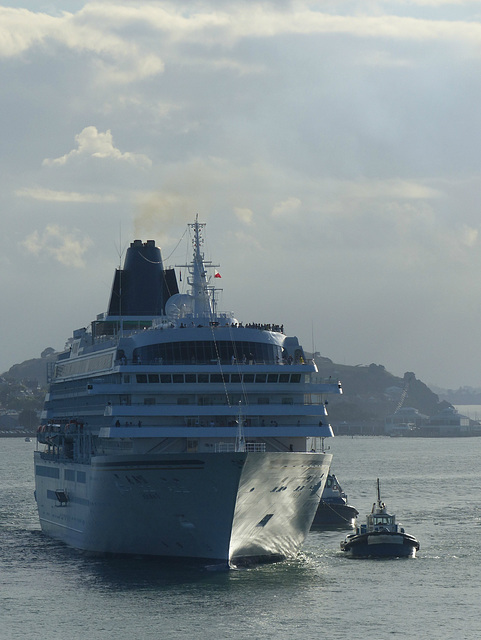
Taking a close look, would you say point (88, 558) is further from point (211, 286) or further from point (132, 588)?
point (211, 286)

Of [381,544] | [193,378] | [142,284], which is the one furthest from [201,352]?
[142,284]

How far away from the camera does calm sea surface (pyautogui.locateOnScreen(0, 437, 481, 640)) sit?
45125 mm

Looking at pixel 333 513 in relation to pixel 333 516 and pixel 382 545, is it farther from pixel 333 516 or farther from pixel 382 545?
pixel 382 545

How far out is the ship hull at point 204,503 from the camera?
2093 inches

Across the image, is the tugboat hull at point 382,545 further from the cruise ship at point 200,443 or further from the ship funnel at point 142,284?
the ship funnel at point 142,284

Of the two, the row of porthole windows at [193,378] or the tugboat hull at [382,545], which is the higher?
the row of porthole windows at [193,378]

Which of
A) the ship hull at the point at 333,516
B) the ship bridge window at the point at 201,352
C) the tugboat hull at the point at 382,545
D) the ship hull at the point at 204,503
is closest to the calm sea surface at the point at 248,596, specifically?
the tugboat hull at the point at 382,545

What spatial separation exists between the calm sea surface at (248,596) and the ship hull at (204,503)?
3.66 ft

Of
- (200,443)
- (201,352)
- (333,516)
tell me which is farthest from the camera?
(333,516)

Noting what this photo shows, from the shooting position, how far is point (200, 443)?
56469 mm

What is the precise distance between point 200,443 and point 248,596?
29.0 ft

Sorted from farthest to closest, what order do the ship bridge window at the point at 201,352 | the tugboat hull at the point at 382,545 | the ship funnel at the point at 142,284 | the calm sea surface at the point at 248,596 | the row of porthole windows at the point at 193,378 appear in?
1. the ship funnel at the point at 142,284
2. the tugboat hull at the point at 382,545
3. the ship bridge window at the point at 201,352
4. the row of porthole windows at the point at 193,378
5. the calm sea surface at the point at 248,596

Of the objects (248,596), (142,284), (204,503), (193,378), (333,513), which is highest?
(142,284)

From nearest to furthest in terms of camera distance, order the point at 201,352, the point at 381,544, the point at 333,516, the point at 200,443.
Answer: the point at 200,443 → the point at 201,352 → the point at 381,544 → the point at 333,516
